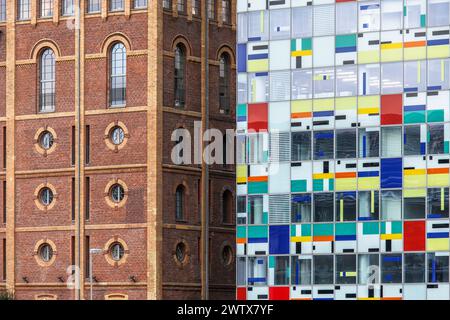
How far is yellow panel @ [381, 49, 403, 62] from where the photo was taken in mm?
55438

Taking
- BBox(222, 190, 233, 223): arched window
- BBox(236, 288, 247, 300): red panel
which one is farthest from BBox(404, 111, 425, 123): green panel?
BBox(222, 190, 233, 223): arched window

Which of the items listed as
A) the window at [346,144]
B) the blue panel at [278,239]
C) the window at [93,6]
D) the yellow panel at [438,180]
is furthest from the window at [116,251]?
the yellow panel at [438,180]

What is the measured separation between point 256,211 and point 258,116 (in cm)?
460

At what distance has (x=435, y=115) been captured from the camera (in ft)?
179

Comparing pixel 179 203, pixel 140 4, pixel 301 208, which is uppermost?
pixel 140 4

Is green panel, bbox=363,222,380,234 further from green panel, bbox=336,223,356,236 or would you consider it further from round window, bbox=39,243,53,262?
round window, bbox=39,243,53,262

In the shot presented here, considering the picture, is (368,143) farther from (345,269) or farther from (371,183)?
(345,269)

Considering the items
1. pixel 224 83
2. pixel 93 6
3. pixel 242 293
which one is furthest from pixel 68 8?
pixel 242 293

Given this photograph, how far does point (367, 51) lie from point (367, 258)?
31.2 feet

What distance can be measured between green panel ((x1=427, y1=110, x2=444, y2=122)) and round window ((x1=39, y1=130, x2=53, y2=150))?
2133 cm
